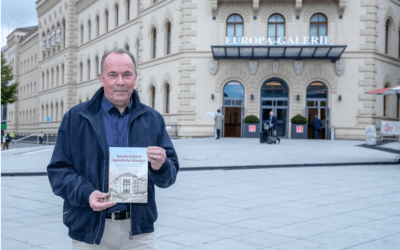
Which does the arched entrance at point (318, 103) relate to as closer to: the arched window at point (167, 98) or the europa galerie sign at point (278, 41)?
the europa galerie sign at point (278, 41)

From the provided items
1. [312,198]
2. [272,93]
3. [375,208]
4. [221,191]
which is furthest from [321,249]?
[272,93]

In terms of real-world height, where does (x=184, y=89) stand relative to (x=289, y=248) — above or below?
above

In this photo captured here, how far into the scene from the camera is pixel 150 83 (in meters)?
34.4

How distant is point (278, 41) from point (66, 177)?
27.6 m

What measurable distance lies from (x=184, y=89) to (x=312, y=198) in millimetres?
22165

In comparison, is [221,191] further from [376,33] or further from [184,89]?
[376,33]

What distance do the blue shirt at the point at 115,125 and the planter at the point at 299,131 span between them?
2631cm

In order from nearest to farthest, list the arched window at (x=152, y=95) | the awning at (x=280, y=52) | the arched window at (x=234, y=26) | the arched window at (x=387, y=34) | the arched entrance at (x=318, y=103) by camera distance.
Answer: the awning at (x=280, y=52), the arched entrance at (x=318, y=103), the arched window at (x=234, y=26), the arched window at (x=387, y=34), the arched window at (x=152, y=95)

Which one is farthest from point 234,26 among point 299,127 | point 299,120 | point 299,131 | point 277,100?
point 299,131

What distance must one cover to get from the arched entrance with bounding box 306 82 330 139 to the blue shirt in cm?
2768

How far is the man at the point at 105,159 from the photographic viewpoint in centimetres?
248

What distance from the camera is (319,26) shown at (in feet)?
96.4

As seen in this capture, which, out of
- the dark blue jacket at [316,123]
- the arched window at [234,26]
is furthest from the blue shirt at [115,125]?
the arched window at [234,26]

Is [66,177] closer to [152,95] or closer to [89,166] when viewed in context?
[89,166]
